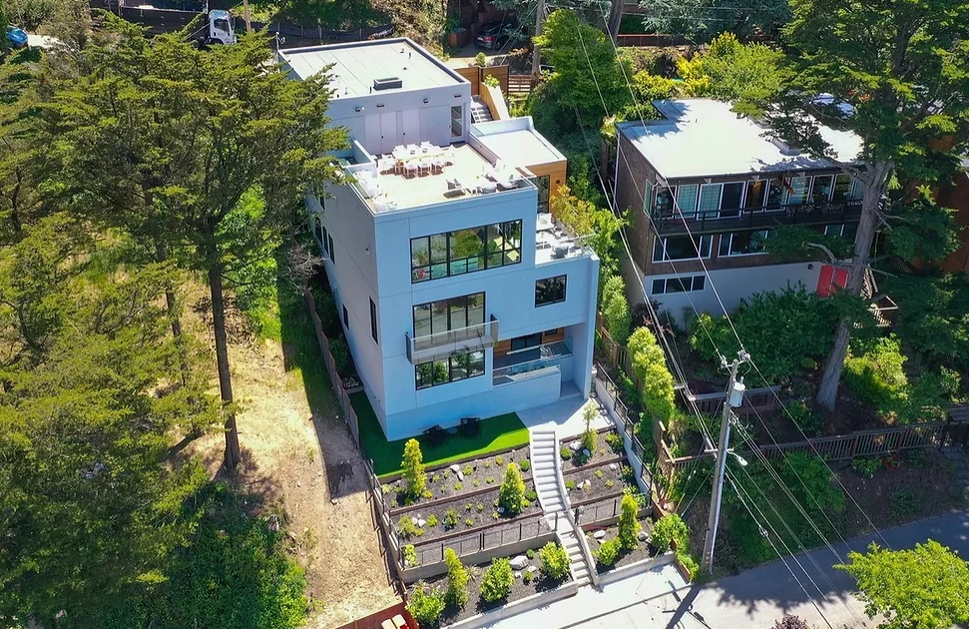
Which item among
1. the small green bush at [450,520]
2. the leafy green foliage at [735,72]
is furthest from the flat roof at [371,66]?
the small green bush at [450,520]

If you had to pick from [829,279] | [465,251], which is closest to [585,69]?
[829,279]

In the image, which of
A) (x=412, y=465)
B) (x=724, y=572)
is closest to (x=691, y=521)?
(x=724, y=572)

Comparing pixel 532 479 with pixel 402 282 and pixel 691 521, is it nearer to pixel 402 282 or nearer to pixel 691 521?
pixel 691 521

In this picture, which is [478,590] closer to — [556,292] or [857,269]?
[556,292]

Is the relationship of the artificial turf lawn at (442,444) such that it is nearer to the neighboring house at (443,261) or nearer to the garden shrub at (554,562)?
the neighboring house at (443,261)

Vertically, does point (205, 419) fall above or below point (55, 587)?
above
